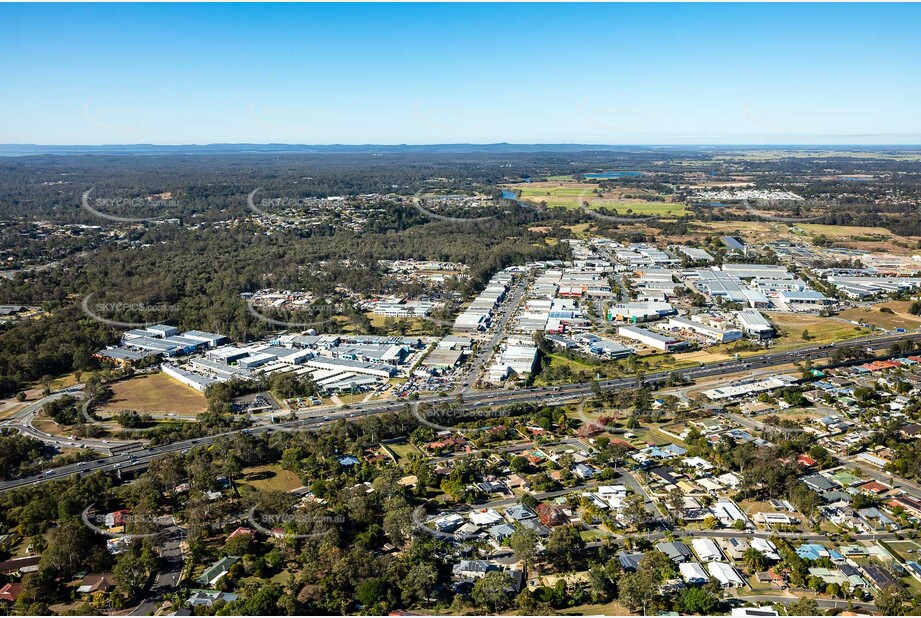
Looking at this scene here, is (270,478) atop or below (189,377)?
below

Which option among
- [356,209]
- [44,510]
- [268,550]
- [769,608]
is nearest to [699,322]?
[769,608]

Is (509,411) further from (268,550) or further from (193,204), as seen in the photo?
(193,204)

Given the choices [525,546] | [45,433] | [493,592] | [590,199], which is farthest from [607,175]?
[493,592]

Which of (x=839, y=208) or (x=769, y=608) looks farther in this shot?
(x=839, y=208)

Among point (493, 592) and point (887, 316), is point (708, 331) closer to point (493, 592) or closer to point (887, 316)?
point (887, 316)

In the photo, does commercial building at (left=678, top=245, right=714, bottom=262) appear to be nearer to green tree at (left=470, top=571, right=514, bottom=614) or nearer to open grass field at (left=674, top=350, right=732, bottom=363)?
open grass field at (left=674, top=350, right=732, bottom=363)

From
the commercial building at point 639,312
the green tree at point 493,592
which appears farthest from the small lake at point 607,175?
the green tree at point 493,592
